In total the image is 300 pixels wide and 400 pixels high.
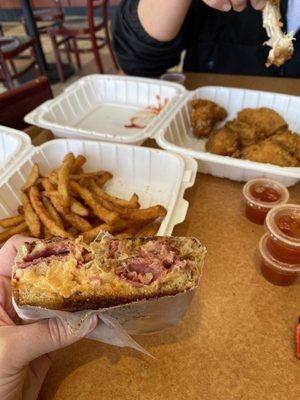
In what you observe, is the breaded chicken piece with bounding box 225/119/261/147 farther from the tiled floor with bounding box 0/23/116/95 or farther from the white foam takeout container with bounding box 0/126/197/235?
the tiled floor with bounding box 0/23/116/95

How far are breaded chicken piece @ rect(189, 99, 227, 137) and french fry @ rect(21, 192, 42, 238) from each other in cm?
122

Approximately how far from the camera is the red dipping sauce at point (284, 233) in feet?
4.33

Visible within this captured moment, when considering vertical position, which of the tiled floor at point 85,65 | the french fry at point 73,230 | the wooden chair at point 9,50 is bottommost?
the tiled floor at point 85,65

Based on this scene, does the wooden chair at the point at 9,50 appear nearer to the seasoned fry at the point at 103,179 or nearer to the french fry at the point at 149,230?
the seasoned fry at the point at 103,179

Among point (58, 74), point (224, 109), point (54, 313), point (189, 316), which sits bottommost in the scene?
point (58, 74)

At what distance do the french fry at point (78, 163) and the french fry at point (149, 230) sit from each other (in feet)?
1.79

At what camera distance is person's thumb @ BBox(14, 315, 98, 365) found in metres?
1.00

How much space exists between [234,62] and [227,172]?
1499 millimetres

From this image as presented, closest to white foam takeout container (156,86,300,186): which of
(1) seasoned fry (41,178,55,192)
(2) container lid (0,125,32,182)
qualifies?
(1) seasoned fry (41,178,55,192)

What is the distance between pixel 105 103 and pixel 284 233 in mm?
1952

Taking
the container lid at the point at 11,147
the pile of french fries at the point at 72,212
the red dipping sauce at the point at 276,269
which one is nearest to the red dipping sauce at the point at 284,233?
the red dipping sauce at the point at 276,269

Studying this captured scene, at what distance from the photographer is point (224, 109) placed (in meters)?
2.49

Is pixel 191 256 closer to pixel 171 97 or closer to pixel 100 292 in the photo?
pixel 100 292

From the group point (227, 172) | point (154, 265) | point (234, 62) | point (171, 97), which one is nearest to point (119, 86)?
point (171, 97)
